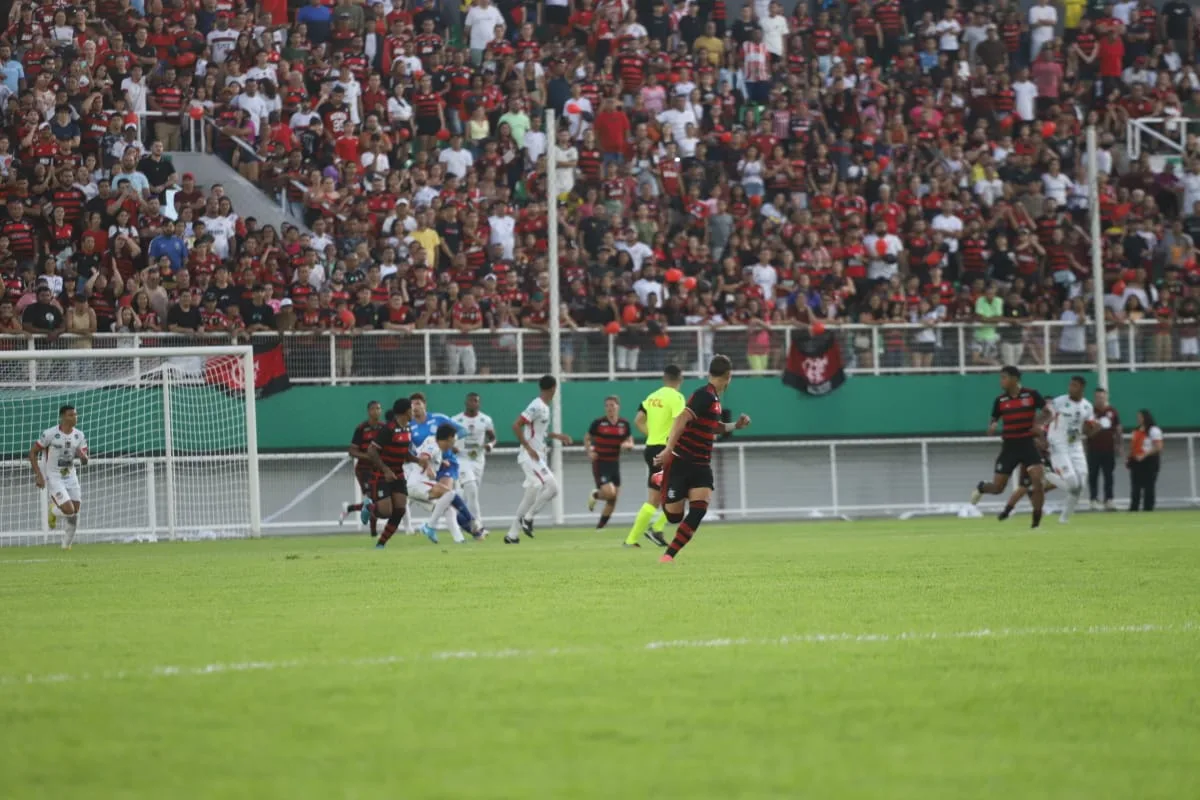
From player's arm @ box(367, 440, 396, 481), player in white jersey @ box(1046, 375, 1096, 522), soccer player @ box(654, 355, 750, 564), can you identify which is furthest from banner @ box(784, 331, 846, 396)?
soccer player @ box(654, 355, 750, 564)

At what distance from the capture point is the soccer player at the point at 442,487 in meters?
23.1

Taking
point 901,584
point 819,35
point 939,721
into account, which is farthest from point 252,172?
point 939,721

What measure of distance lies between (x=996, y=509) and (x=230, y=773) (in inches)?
1087

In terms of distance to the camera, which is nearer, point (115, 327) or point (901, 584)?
point (901, 584)

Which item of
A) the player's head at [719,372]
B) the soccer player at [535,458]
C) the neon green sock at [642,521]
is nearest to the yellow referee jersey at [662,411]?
the neon green sock at [642,521]

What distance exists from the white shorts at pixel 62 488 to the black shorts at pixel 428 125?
1016cm

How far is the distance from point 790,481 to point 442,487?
9.44 metres

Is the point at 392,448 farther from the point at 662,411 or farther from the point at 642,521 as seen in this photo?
the point at 642,521

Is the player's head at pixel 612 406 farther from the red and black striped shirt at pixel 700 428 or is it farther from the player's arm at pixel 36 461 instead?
the red and black striped shirt at pixel 700 428

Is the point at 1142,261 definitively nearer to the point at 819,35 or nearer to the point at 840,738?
the point at 819,35

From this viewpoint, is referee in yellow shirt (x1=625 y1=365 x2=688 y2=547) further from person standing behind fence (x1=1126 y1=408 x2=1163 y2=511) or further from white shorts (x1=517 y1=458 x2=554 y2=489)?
person standing behind fence (x1=1126 y1=408 x2=1163 y2=511)

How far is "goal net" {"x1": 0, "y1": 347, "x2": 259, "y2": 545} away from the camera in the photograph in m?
26.1

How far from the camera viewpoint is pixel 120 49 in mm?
28891

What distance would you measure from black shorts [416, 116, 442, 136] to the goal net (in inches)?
251
